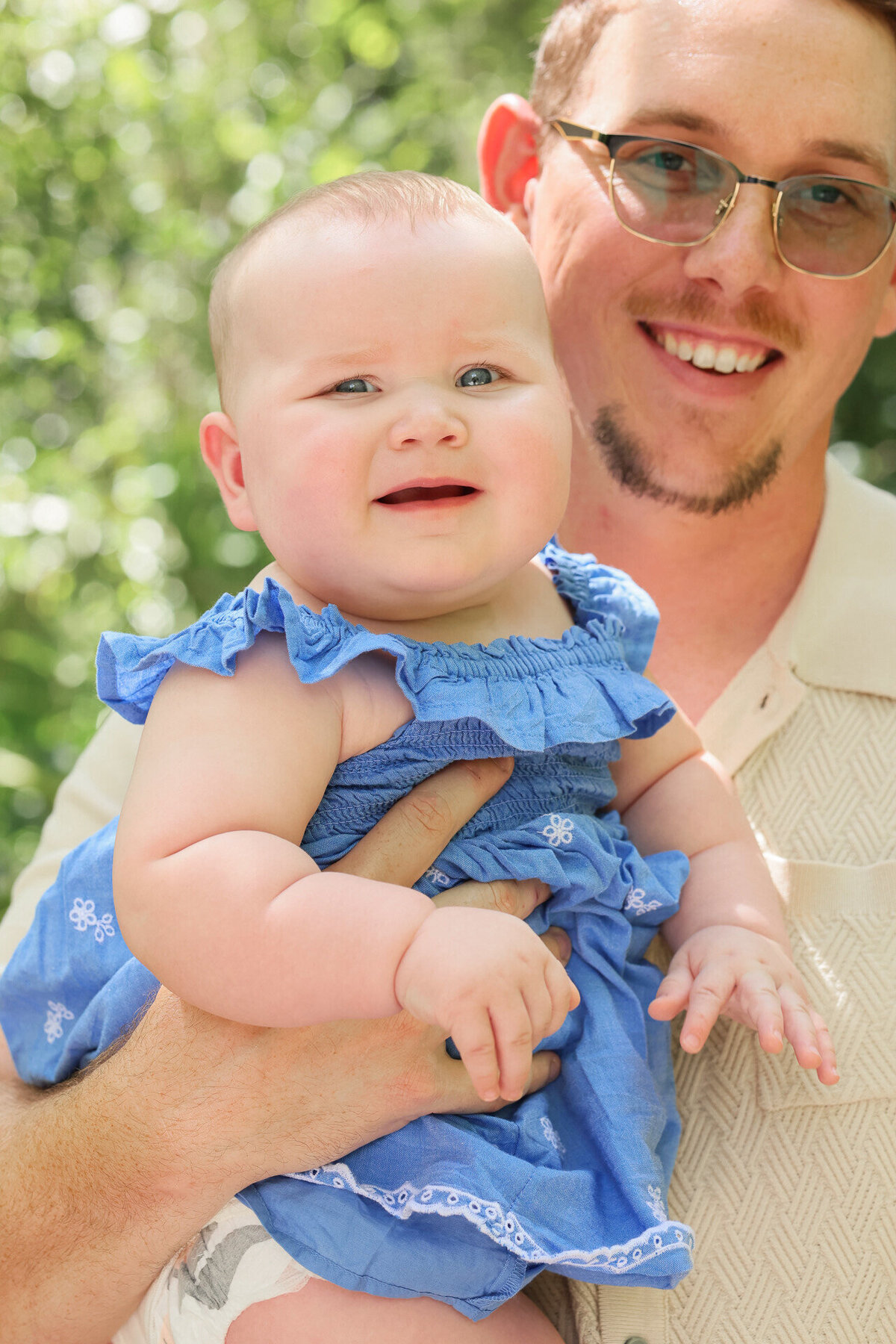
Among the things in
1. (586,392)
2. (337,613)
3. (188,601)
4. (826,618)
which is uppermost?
(337,613)

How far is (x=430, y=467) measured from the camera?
136 centimetres

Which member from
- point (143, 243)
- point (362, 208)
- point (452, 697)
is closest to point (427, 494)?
point (452, 697)

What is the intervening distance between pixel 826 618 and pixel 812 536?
313 millimetres

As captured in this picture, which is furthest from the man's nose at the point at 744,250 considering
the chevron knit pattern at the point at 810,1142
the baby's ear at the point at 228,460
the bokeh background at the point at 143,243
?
the bokeh background at the point at 143,243

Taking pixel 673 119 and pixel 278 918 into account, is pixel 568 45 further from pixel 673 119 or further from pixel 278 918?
pixel 278 918

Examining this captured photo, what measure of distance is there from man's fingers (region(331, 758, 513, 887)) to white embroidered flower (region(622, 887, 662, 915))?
0.81 ft

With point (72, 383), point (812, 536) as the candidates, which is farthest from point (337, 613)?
point (72, 383)

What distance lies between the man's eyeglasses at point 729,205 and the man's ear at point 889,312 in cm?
29

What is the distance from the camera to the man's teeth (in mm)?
2193

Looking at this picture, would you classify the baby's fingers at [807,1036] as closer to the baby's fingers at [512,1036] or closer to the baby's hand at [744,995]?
the baby's hand at [744,995]

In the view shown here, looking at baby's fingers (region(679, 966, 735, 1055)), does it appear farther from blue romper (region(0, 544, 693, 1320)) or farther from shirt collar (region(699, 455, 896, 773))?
shirt collar (region(699, 455, 896, 773))

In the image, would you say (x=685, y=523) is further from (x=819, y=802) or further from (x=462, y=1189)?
(x=462, y=1189)

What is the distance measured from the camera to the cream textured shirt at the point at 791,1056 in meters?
1.59

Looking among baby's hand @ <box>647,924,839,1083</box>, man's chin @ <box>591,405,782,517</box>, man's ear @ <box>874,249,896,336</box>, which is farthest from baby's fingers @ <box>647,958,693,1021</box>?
man's ear @ <box>874,249,896,336</box>
